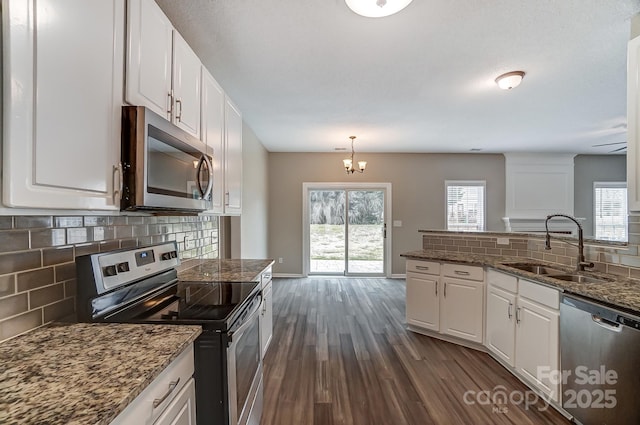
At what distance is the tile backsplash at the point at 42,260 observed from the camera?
0.95 meters

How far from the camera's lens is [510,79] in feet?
8.27

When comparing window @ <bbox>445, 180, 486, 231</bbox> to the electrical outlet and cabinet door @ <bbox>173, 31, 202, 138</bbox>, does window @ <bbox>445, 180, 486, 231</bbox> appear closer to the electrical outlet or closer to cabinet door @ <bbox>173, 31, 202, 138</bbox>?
the electrical outlet

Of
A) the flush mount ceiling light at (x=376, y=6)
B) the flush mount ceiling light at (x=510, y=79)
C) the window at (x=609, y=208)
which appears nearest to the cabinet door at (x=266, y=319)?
the flush mount ceiling light at (x=376, y=6)

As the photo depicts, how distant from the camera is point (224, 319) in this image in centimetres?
114

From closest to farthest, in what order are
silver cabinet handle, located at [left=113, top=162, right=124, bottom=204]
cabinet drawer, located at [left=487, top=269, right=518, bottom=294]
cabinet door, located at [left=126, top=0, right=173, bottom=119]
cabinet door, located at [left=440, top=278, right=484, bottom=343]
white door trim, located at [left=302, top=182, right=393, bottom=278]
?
silver cabinet handle, located at [left=113, top=162, right=124, bottom=204] < cabinet door, located at [left=126, top=0, right=173, bottom=119] < cabinet drawer, located at [left=487, top=269, right=518, bottom=294] < cabinet door, located at [left=440, top=278, right=484, bottom=343] < white door trim, located at [left=302, top=182, right=393, bottom=278]

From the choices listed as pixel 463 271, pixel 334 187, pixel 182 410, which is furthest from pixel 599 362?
pixel 334 187

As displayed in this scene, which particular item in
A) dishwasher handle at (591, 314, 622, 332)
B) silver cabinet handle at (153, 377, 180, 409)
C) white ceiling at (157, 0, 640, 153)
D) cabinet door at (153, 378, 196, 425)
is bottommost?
cabinet door at (153, 378, 196, 425)

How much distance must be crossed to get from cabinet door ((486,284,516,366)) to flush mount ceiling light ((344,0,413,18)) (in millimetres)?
2285

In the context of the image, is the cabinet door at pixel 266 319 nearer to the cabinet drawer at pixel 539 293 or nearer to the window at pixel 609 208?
the cabinet drawer at pixel 539 293

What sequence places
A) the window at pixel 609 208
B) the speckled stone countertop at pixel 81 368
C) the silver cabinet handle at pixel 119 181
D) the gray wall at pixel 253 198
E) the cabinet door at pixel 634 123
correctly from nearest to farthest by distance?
the speckled stone countertop at pixel 81 368 → the silver cabinet handle at pixel 119 181 → the cabinet door at pixel 634 123 → the gray wall at pixel 253 198 → the window at pixel 609 208

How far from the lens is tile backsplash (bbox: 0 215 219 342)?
0.95 m

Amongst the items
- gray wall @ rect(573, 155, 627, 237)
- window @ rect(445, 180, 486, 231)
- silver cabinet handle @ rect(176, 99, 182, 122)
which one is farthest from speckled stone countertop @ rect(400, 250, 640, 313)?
gray wall @ rect(573, 155, 627, 237)

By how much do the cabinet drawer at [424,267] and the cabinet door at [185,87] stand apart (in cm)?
251

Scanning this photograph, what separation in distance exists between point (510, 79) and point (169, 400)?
3317 millimetres
